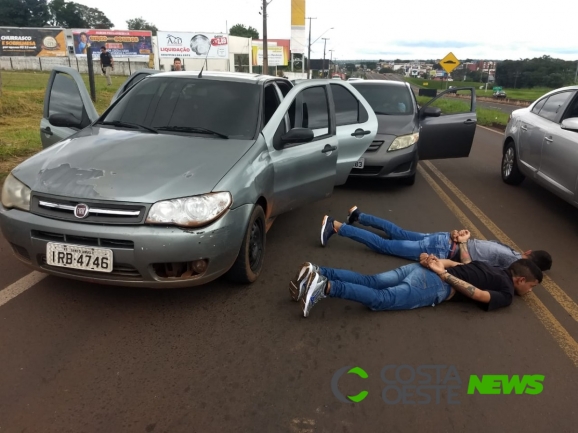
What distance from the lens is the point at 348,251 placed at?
4.91 meters

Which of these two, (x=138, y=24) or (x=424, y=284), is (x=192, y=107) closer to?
(x=424, y=284)

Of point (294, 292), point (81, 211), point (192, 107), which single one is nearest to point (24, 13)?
point (192, 107)

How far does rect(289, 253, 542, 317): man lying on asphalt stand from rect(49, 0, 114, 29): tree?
10579cm

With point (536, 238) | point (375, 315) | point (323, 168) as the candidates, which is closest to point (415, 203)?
point (536, 238)

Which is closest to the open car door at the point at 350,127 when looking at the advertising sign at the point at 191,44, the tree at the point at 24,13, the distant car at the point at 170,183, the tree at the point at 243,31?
the distant car at the point at 170,183

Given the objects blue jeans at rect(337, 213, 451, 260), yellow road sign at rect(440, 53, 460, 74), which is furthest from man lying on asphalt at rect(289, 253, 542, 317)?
yellow road sign at rect(440, 53, 460, 74)

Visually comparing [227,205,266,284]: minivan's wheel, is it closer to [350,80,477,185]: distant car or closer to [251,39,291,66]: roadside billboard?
[350,80,477,185]: distant car

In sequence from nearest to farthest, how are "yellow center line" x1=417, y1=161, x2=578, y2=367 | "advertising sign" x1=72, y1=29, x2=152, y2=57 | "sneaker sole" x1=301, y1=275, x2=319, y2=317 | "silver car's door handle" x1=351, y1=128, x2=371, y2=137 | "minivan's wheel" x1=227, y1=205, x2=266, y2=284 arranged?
"yellow center line" x1=417, y1=161, x2=578, y2=367 < "sneaker sole" x1=301, y1=275, x2=319, y2=317 < "minivan's wheel" x1=227, y1=205, x2=266, y2=284 < "silver car's door handle" x1=351, y1=128, x2=371, y2=137 < "advertising sign" x1=72, y1=29, x2=152, y2=57

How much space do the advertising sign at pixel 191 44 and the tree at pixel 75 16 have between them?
51.0 m

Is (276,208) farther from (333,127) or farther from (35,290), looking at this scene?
(35,290)

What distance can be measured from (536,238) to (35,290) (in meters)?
5.14

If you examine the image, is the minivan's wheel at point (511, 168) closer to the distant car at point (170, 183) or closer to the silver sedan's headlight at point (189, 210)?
the distant car at point (170, 183)

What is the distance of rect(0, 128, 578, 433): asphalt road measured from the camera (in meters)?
2.58

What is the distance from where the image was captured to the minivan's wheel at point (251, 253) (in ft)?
12.4
